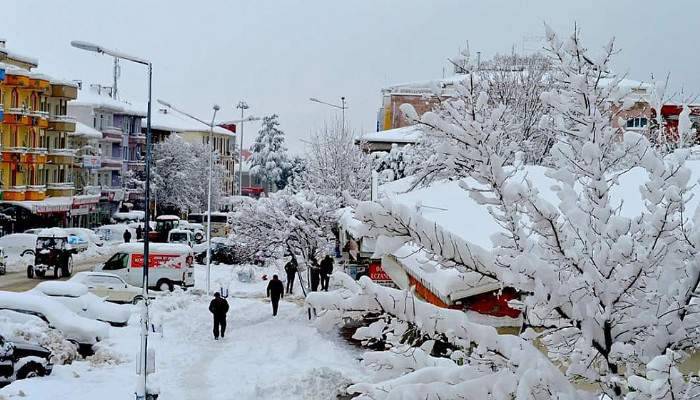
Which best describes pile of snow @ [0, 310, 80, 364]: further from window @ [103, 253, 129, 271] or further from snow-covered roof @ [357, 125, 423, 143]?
snow-covered roof @ [357, 125, 423, 143]

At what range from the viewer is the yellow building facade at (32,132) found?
200 ft

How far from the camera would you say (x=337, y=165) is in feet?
179

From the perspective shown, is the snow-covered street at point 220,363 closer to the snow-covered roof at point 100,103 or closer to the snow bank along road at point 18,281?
the snow bank along road at point 18,281

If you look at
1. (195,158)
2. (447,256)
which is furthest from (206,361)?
(195,158)

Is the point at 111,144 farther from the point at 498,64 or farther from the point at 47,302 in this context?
the point at 47,302

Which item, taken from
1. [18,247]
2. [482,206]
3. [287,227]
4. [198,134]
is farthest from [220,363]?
[198,134]

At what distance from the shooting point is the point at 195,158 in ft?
306

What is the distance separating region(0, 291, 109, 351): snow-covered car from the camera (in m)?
22.8

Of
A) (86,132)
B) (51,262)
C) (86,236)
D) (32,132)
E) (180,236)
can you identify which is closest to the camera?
(51,262)

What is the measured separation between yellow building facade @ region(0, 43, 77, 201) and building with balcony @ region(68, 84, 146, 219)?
701 cm

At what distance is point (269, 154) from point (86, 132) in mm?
33110

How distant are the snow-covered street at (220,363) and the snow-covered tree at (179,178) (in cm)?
5838

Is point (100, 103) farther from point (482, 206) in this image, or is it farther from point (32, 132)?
point (482, 206)

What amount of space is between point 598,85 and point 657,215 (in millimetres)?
864
